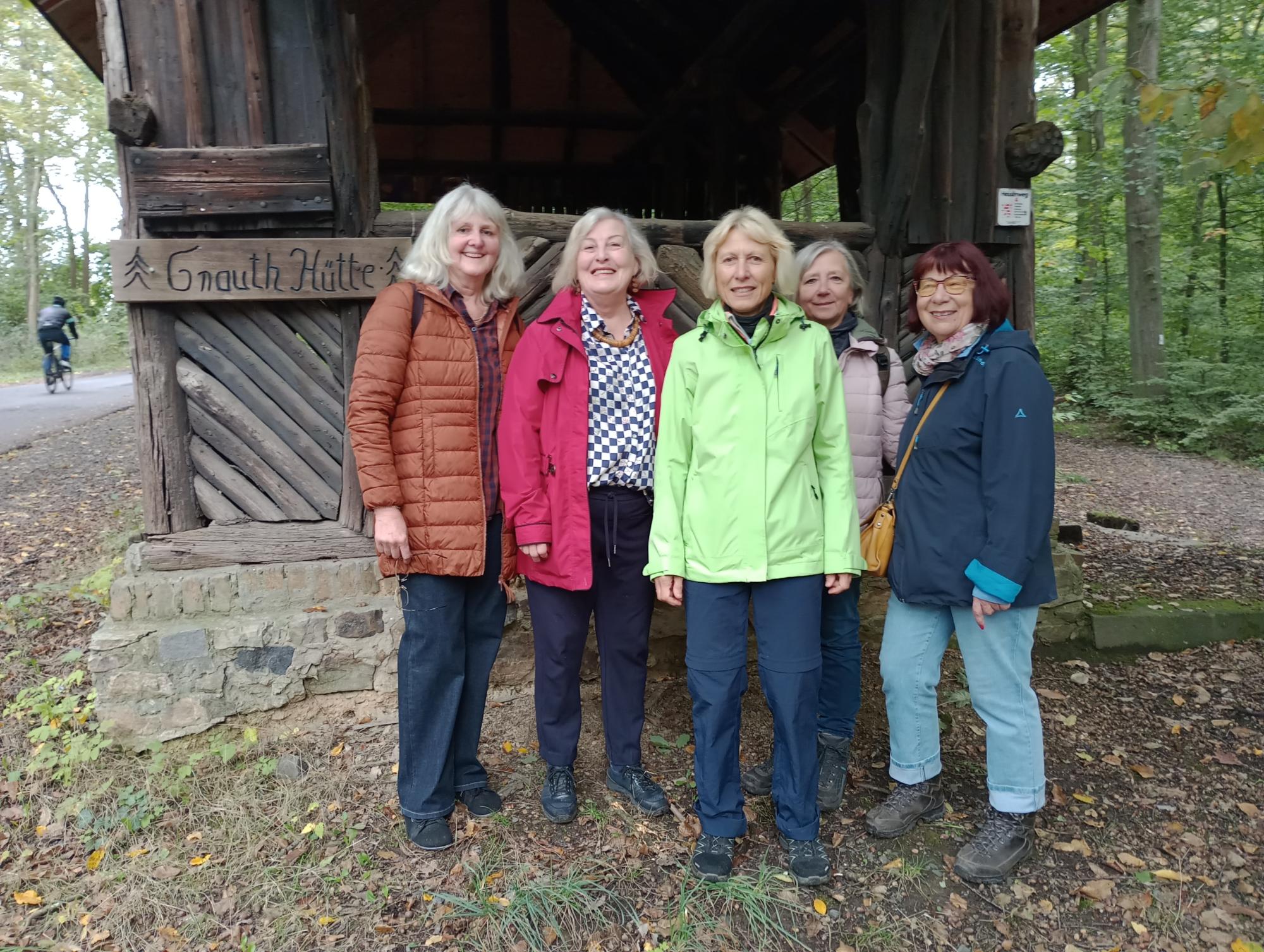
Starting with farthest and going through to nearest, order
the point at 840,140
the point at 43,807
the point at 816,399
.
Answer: the point at 840,140 → the point at 43,807 → the point at 816,399

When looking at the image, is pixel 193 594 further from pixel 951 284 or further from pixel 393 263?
pixel 951 284

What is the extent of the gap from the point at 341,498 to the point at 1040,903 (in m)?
3.08

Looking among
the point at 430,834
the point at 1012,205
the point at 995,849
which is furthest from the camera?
the point at 1012,205

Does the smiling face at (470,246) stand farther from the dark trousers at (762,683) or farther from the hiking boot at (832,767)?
the hiking boot at (832,767)

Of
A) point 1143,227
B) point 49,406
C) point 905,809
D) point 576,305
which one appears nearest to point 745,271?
point 576,305

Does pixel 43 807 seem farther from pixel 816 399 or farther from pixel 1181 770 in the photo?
pixel 1181 770

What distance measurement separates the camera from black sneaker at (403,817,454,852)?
110 inches

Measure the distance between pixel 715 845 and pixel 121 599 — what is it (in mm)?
2635

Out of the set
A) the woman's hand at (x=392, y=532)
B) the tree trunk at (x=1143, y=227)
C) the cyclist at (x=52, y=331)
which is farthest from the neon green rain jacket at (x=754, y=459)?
the cyclist at (x=52, y=331)

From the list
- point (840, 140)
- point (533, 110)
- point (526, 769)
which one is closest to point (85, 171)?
point (533, 110)

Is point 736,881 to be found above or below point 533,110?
below

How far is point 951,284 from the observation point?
102 inches

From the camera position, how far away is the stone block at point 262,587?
3576mm

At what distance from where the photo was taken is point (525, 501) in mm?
2637
